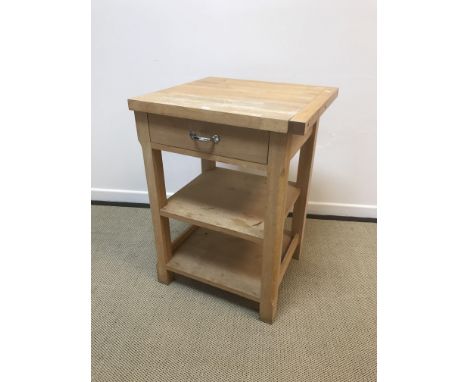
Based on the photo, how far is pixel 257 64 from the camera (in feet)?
4.14

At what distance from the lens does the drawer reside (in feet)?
2.54

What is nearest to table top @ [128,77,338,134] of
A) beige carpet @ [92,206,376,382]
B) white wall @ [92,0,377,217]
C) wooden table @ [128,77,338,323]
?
wooden table @ [128,77,338,323]

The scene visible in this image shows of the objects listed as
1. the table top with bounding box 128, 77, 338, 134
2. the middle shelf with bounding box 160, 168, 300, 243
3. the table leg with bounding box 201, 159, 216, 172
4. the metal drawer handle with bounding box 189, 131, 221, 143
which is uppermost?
the table top with bounding box 128, 77, 338, 134

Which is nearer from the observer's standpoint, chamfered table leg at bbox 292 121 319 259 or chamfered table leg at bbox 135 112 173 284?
chamfered table leg at bbox 135 112 173 284

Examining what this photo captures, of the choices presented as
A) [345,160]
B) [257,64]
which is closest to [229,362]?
[345,160]

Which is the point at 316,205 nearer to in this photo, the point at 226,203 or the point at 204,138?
the point at 226,203

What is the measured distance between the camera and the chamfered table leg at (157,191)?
2.98ft

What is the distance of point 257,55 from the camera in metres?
1.25

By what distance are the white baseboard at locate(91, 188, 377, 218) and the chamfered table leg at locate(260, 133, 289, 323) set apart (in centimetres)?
67

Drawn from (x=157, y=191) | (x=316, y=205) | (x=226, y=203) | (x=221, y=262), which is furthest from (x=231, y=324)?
(x=316, y=205)

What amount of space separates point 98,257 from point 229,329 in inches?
26.8

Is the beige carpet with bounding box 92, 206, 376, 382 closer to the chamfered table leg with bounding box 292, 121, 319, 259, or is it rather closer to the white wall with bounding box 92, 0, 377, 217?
the chamfered table leg with bounding box 292, 121, 319, 259

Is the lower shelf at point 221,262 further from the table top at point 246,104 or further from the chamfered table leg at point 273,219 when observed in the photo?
the table top at point 246,104

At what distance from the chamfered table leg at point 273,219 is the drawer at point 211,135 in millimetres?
32
